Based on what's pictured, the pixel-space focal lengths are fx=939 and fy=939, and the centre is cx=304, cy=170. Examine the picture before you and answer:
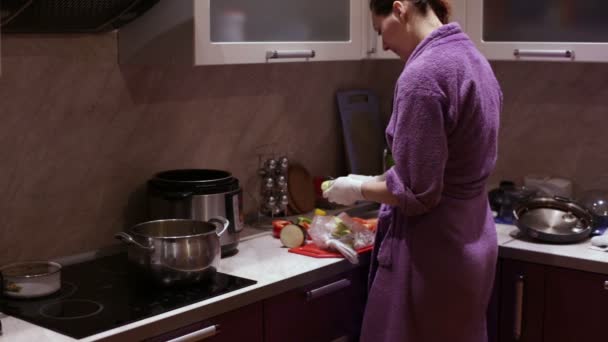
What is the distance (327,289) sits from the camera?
266 centimetres

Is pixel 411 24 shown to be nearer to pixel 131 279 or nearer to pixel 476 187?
pixel 476 187

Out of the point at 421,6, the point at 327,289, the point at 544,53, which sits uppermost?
the point at 421,6

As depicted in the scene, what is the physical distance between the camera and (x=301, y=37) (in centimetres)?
289

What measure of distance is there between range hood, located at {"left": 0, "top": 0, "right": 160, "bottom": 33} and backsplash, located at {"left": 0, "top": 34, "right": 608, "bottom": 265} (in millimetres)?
85

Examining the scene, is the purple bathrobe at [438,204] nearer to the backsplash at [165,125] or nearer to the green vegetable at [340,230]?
the green vegetable at [340,230]

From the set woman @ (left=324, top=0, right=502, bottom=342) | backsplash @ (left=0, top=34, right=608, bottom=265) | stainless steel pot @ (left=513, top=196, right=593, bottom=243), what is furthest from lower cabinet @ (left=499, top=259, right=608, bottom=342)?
backsplash @ (left=0, top=34, right=608, bottom=265)

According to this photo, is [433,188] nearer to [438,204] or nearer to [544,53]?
[438,204]

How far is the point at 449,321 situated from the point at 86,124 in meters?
1.15

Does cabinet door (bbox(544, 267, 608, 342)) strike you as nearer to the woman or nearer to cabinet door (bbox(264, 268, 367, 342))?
the woman

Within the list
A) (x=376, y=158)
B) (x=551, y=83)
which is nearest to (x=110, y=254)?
(x=376, y=158)

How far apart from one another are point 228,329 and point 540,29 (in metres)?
1.43

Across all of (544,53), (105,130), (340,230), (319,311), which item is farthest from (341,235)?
(544,53)

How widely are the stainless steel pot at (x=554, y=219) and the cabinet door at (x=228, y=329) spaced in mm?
988

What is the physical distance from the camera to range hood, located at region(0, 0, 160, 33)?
85.7 inches
